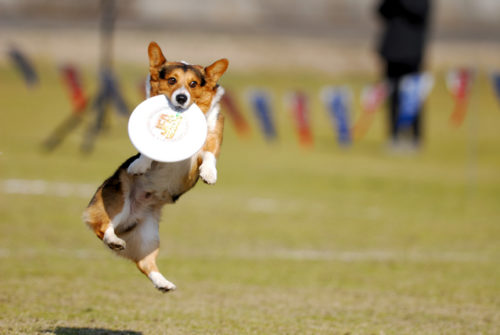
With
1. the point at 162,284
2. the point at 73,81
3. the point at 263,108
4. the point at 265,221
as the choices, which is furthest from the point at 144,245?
the point at 73,81

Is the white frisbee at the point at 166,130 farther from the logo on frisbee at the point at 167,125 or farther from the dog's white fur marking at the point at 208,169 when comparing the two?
the dog's white fur marking at the point at 208,169

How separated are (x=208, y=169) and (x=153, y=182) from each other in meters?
0.47

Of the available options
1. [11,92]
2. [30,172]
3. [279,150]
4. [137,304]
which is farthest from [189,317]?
[11,92]

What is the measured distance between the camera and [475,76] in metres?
15.4

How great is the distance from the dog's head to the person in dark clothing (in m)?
19.2

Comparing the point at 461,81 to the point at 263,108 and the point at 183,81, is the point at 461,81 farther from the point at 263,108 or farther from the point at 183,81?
the point at 183,81

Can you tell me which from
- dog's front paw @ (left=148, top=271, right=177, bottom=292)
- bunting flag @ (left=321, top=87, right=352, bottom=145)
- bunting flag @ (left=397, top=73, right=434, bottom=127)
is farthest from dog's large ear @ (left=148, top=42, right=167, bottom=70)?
bunting flag @ (left=321, top=87, right=352, bottom=145)

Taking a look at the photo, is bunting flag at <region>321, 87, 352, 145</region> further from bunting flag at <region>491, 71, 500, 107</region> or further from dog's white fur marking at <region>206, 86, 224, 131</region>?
dog's white fur marking at <region>206, 86, 224, 131</region>

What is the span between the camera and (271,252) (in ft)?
31.9

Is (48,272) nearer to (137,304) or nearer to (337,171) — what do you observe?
(137,304)

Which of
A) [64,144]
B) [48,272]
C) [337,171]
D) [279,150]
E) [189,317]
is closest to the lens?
[189,317]

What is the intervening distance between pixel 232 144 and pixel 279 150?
1.88 meters

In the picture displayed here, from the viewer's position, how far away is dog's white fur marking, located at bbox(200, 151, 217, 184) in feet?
16.6

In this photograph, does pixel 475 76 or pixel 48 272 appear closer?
pixel 48 272
